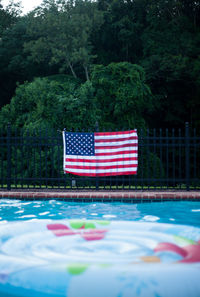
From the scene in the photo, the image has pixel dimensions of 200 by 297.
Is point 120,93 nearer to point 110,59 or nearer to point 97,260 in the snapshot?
point 110,59

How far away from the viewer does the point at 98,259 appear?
2.97 m

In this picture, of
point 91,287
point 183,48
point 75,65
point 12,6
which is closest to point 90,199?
point 91,287

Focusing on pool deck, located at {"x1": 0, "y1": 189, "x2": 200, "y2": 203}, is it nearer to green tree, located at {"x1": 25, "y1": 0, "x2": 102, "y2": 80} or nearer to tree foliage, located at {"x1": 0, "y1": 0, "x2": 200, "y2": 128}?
tree foliage, located at {"x1": 0, "y1": 0, "x2": 200, "y2": 128}

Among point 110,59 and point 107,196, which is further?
point 110,59

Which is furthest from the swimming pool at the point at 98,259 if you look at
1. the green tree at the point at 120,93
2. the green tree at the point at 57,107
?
the green tree at the point at 120,93

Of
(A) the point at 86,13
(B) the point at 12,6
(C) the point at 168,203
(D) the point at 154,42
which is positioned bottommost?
(C) the point at 168,203

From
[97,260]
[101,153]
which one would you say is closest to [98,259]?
[97,260]

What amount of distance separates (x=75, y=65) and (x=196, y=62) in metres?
8.31

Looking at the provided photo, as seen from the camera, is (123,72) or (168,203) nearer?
(168,203)

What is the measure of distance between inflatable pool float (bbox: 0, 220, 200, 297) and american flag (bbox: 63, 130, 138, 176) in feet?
21.2

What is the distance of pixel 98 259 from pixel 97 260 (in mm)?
38

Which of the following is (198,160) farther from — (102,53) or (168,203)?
(168,203)

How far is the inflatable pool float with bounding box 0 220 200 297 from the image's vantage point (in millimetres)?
2562

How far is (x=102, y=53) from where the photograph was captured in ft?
92.8
